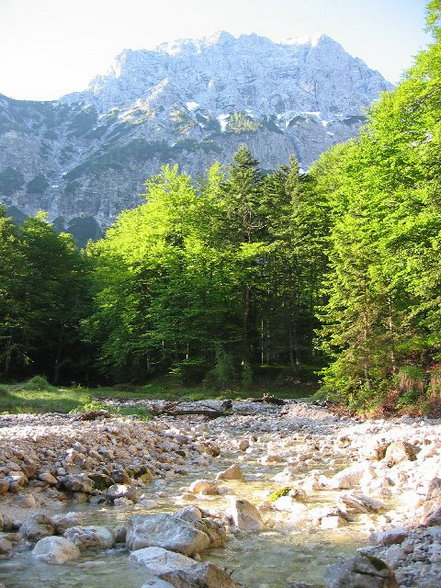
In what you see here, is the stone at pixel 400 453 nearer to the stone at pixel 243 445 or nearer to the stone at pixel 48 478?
the stone at pixel 243 445

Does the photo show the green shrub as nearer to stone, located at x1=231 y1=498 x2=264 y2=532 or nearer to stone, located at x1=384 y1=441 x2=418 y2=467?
stone, located at x1=384 y1=441 x2=418 y2=467

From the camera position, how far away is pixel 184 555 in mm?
4387

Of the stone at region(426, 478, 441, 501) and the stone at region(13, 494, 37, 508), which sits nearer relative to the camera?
the stone at region(426, 478, 441, 501)

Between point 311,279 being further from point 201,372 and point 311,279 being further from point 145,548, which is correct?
point 145,548

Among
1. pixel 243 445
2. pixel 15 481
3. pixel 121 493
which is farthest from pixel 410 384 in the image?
pixel 15 481

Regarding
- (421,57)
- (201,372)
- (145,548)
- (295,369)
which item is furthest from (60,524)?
(201,372)

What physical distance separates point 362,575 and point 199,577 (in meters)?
1.13

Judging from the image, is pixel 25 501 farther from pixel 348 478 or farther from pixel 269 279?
pixel 269 279

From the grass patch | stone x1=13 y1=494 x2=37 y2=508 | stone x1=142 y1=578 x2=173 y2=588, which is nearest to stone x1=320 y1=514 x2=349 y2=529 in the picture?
stone x1=142 y1=578 x2=173 y2=588

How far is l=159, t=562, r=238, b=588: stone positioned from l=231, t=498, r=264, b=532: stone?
1782 mm

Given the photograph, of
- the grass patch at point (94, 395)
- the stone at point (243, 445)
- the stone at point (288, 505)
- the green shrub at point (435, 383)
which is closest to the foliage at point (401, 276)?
the green shrub at point (435, 383)

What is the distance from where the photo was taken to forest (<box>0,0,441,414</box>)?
17.3 meters

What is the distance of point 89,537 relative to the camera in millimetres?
4723

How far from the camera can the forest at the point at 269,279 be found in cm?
1731
